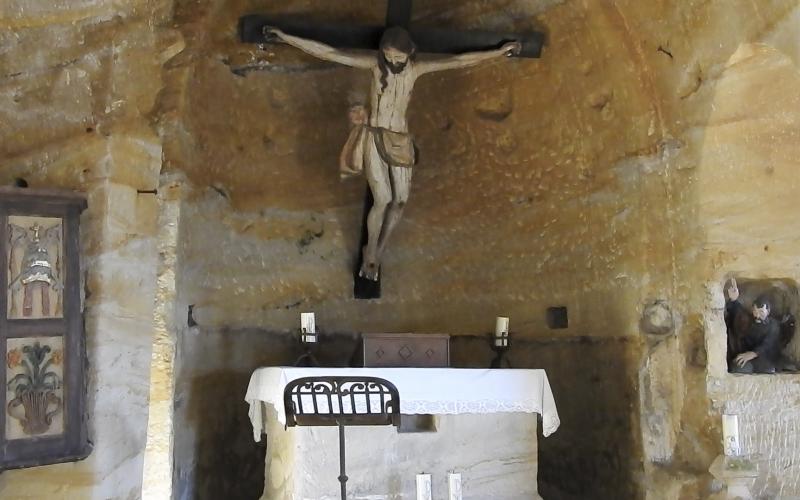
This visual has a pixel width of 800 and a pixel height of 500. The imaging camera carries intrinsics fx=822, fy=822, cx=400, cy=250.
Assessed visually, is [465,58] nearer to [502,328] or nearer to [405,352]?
[502,328]

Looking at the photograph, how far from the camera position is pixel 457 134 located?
179 inches

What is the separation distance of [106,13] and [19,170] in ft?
1.95

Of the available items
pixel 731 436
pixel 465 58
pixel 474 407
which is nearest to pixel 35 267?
pixel 474 407

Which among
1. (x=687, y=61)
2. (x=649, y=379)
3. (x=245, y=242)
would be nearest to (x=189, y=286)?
(x=245, y=242)

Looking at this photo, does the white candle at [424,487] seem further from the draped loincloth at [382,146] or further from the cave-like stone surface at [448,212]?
the draped loincloth at [382,146]

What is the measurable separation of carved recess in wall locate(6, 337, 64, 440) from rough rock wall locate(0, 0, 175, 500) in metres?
0.16

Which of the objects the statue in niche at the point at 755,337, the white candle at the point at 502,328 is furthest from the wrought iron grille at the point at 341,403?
the statue in niche at the point at 755,337

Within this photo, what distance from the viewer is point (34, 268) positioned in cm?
246

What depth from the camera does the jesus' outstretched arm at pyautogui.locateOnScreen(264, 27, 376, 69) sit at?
3707mm

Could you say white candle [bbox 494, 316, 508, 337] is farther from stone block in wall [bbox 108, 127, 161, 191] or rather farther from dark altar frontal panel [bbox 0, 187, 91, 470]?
dark altar frontal panel [bbox 0, 187, 91, 470]

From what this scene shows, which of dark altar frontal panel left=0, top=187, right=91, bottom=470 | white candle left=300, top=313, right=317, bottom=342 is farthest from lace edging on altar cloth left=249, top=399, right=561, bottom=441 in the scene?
dark altar frontal panel left=0, top=187, right=91, bottom=470

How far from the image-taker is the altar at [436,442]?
3070 mm

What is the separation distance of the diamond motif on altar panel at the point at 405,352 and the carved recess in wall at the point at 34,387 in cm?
138

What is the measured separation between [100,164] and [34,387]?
751 millimetres
